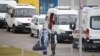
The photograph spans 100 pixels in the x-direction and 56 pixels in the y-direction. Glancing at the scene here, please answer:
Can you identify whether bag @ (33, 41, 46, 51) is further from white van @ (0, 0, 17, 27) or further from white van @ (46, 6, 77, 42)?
white van @ (0, 0, 17, 27)

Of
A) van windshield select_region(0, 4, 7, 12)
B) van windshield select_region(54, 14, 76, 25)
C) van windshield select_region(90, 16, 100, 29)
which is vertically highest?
van windshield select_region(90, 16, 100, 29)

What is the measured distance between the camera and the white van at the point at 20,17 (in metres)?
39.0

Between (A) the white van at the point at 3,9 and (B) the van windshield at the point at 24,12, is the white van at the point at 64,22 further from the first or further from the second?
(A) the white van at the point at 3,9

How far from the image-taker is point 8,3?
152 feet

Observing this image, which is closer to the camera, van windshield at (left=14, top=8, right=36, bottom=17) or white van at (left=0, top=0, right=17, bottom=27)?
van windshield at (left=14, top=8, right=36, bottom=17)

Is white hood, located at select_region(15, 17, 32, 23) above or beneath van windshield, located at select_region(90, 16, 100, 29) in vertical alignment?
beneath

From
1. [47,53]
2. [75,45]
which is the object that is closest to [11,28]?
[75,45]

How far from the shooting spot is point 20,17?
131 ft

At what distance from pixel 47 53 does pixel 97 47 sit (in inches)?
124

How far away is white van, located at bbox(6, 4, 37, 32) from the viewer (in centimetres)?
3903

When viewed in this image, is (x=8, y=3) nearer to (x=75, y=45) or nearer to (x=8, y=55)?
(x=75, y=45)

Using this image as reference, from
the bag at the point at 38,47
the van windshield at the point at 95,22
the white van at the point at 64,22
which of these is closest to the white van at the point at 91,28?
the van windshield at the point at 95,22

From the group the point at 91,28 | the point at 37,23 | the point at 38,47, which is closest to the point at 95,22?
the point at 91,28

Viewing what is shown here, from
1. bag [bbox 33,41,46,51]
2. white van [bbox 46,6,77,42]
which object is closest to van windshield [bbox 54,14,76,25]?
white van [bbox 46,6,77,42]
